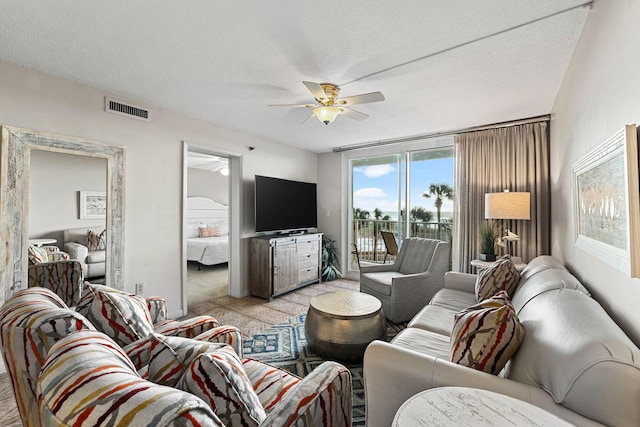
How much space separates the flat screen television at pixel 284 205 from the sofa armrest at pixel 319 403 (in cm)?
320

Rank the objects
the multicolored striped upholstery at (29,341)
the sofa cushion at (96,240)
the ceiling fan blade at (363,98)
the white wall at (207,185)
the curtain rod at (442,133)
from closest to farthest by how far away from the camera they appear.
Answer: the multicolored striped upholstery at (29,341) < the ceiling fan blade at (363,98) < the sofa cushion at (96,240) < the curtain rod at (442,133) < the white wall at (207,185)

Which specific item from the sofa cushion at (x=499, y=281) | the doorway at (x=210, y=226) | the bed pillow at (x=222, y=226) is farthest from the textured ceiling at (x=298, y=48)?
the bed pillow at (x=222, y=226)

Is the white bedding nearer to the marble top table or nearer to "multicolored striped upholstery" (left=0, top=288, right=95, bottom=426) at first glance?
"multicolored striped upholstery" (left=0, top=288, right=95, bottom=426)

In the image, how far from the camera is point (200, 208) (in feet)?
22.3

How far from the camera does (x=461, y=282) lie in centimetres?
283

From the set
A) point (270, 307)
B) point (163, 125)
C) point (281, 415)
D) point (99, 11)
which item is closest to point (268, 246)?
point (270, 307)

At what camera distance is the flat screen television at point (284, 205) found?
416 centimetres

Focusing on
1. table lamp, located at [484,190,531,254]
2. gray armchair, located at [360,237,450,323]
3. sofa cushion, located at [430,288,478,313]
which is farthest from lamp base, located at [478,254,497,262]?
sofa cushion, located at [430,288,478,313]

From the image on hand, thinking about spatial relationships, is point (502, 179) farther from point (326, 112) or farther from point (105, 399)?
point (105, 399)

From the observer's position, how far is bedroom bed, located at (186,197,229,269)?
5824mm

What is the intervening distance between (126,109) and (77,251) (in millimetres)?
1438

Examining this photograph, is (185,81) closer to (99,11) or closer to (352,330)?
(99,11)

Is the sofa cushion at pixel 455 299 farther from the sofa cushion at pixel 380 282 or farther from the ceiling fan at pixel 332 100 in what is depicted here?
the ceiling fan at pixel 332 100

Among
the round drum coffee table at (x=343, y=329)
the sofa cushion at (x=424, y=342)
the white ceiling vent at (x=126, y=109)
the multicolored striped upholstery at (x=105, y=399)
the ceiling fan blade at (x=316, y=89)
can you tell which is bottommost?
the round drum coffee table at (x=343, y=329)
